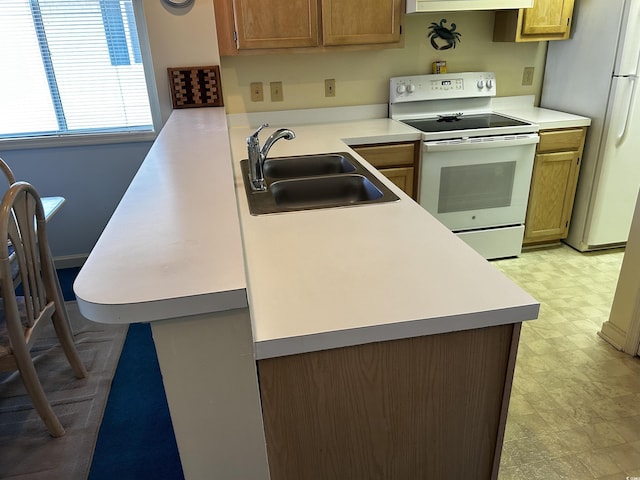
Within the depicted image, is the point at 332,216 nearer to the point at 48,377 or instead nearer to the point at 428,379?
the point at 428,379

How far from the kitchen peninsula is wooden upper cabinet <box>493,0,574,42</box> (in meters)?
2.35

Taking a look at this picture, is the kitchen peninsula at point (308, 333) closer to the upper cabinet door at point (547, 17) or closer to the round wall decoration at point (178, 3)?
the round wall decoration at point (178, 3)

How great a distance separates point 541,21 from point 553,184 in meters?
1.06

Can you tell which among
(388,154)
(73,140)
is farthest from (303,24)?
(73,140)

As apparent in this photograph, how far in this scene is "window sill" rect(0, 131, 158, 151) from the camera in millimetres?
3086

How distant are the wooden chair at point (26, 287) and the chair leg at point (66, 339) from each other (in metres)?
0.05

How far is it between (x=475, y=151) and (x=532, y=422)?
5.50ft

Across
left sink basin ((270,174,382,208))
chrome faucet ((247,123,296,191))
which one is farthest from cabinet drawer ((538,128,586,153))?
chrome faucet ((247,123,296,191))

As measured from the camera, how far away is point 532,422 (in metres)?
1.86

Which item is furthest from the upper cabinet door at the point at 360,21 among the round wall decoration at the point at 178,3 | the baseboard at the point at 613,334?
the baseboard at the point at 613,334

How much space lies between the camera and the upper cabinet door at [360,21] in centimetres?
278

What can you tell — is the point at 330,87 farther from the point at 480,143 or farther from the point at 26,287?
the point at 26,287

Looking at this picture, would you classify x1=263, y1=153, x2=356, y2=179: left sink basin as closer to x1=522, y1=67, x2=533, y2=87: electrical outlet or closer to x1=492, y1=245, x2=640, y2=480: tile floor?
x1=492, y1=245, x2=640, y2=480: tile floor

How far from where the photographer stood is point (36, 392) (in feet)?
5.85
